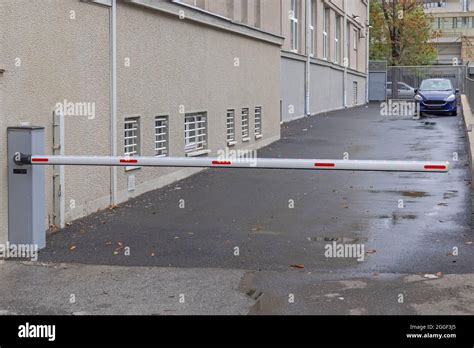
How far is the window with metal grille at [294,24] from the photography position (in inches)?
1117

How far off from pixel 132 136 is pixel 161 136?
1.20 m

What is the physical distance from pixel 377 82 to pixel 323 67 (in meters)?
18.4

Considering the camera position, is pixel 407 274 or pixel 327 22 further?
pixel 327 22

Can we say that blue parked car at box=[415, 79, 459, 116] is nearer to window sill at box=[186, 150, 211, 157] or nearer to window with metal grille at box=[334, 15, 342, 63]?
window with metal grille at box=[334, 15, 342, 63]

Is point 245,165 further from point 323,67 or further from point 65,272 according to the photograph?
point 323,67

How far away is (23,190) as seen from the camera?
27.7 ft

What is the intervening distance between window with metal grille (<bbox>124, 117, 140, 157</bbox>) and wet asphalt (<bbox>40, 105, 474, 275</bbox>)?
0.67 metres

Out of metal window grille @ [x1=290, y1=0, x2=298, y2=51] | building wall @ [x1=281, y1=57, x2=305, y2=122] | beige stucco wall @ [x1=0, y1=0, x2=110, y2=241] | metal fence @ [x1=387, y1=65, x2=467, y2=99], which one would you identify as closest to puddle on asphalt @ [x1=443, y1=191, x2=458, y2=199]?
beige stucco wall @ [x1=0, y1=0, x2=110, y2=241]

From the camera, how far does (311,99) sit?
31.5 metres

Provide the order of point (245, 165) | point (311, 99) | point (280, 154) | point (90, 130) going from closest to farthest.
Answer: point (245, 165), point (90, 130), point (280, 154), point (311, 99)

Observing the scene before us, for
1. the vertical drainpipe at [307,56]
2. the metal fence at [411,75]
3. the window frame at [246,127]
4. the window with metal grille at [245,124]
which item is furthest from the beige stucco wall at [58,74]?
the metal fence at [411,75]

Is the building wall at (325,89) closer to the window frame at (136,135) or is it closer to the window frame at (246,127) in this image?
the window frame at (246,127)

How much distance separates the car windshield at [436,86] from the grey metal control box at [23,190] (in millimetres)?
28589

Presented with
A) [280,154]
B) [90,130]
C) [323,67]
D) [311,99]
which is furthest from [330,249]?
[323,67]
